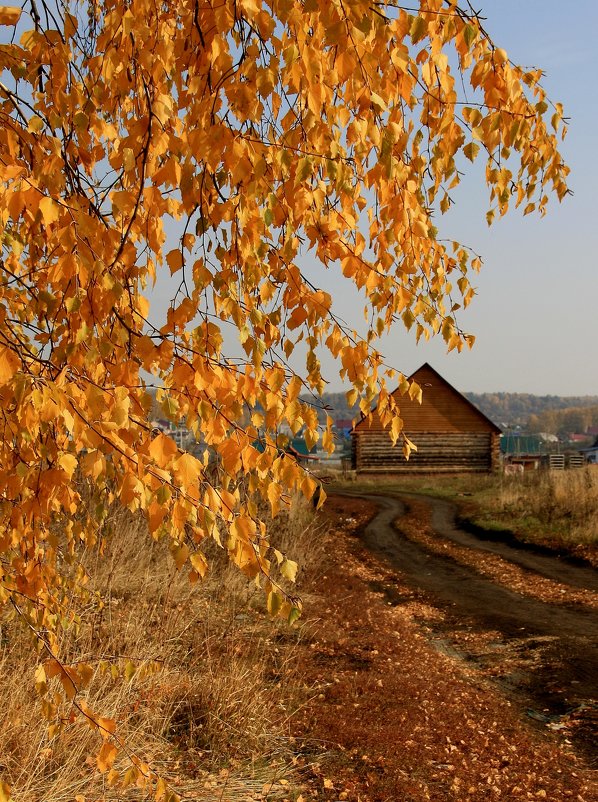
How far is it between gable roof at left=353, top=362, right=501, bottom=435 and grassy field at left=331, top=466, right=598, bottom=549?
9.55 metres

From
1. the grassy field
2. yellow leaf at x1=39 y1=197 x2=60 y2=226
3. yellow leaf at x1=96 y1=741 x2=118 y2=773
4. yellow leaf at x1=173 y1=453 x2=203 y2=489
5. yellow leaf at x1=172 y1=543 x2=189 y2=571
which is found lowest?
the grassy field

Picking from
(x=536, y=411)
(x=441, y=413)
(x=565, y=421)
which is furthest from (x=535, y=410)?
(x=441, y=413)

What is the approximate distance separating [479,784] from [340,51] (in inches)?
149

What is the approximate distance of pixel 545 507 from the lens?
15.5 m

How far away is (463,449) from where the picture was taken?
32531 mm

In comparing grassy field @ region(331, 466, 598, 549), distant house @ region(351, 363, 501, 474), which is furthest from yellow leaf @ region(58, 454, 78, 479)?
distant house @ region(351, 363, 501, 474)

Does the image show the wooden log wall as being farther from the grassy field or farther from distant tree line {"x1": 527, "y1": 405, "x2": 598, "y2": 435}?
distant tree line {"x1": 527, "y1": 405, "x2": 598, "y2": 435}

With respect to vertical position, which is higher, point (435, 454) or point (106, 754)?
point (106, 754)

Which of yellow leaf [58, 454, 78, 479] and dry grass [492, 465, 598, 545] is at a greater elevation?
yellow leaf [58, 454, 78, 479]

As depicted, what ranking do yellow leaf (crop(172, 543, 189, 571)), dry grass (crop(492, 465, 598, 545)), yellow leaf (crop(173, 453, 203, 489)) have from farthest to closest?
1. dry grass (crop(492, 465, 598, 545))
2. yellow leaf (crop(172, 543, 189, 571))
3. yellow leaf (crop(173, 453, 203, 489))

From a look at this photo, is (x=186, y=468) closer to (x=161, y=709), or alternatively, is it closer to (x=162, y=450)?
(x=162, y=450)

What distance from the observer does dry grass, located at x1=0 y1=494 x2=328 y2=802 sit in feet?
11.0

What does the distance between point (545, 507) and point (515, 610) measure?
7.41m

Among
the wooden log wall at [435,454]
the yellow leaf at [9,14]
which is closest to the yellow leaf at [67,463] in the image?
the yellow leaf at [9,14]
